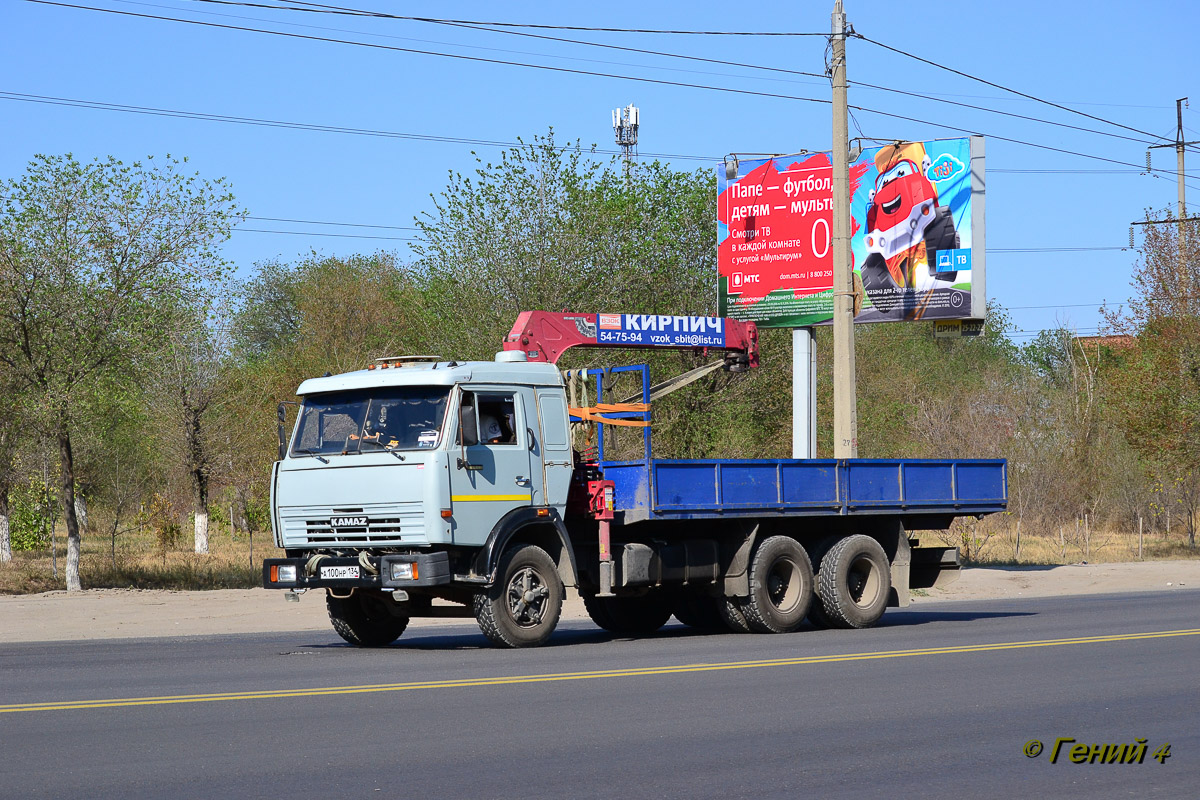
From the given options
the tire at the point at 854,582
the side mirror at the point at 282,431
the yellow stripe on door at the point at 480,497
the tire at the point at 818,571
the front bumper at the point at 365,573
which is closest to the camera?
the front bumper at the point at 365,573

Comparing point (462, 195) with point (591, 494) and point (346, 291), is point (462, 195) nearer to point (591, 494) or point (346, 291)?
point (591, 494)

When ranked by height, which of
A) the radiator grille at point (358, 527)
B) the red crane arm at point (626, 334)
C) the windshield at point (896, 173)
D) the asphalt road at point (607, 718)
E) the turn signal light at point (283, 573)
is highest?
the windshield at point (896, 173)

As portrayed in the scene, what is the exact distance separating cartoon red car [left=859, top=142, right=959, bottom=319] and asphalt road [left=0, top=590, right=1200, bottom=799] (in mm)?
11984

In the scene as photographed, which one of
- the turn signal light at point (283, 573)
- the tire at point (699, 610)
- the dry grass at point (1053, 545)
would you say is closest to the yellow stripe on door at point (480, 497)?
the turn signal light at point (283, 573)

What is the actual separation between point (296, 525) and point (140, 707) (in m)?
4.55

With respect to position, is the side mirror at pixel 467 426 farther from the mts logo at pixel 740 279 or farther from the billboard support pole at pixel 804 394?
the mts logo at pixel 740 279

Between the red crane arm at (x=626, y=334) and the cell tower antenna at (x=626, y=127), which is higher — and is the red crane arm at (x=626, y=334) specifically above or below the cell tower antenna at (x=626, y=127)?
below

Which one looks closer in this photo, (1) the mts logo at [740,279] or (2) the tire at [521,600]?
(2) the tire at [521,600]

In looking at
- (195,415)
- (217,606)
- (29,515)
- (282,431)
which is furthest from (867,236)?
(29,515)

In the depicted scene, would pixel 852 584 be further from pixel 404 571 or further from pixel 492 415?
pixel 404 571

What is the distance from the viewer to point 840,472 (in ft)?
56.5

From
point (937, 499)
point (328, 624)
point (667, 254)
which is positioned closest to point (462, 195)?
point (667, 254)

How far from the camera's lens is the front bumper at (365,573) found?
1352cm

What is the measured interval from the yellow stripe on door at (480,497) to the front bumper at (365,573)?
59 centimetres
